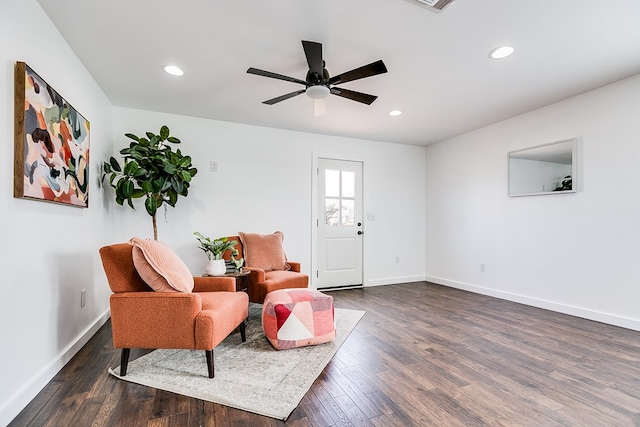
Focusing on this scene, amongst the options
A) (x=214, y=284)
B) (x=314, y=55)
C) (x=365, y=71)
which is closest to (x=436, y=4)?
(x=365, y=71)

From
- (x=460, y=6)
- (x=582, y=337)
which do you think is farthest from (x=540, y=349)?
(x=460, y=6)

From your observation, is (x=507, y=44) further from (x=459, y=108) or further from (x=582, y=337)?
(x=582, y=337)

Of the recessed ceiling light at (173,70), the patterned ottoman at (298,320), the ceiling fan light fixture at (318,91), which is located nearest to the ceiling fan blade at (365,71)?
the ceiling fan light fixture at (318,91)

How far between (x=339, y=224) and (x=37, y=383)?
374cm

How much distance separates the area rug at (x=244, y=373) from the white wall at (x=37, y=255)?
48 centimetres

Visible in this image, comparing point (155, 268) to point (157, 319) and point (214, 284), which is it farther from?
point (214, 284)

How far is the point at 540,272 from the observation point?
362 centimetres

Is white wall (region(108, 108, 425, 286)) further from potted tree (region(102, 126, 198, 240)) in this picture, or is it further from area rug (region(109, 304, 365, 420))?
area rug (region(109, 304, 365, 420))

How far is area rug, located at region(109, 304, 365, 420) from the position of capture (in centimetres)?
169

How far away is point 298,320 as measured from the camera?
2.37m

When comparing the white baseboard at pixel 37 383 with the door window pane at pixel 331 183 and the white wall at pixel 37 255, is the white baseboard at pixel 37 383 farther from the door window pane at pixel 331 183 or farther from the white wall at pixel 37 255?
the door window pane at pixel 331 183

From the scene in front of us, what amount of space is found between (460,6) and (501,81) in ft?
4.45

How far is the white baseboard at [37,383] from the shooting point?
1494 millimetres

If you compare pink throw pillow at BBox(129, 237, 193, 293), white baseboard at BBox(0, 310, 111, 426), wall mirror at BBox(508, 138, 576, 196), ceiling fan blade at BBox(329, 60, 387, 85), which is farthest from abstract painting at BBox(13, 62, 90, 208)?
wall mirror at BBox(508, 138, 576, 196)
